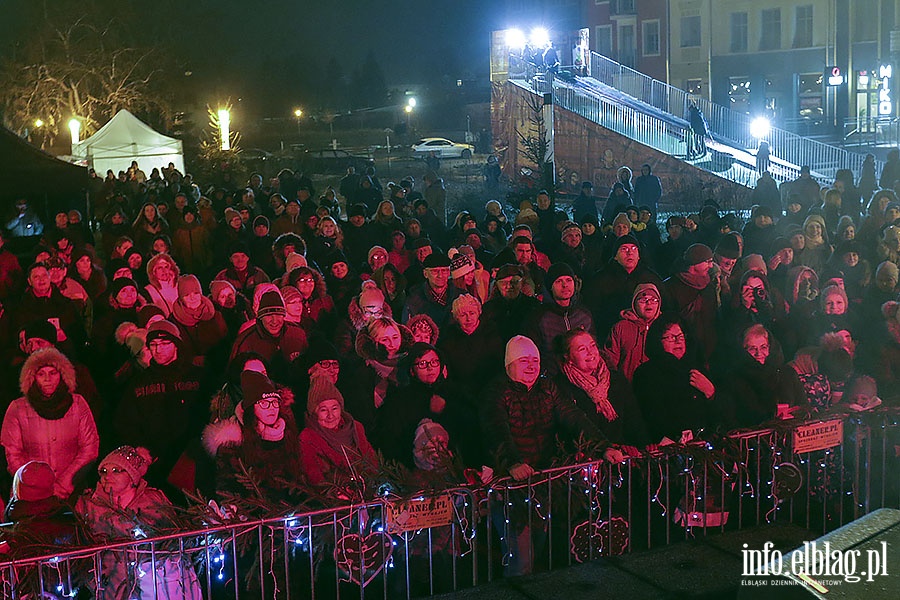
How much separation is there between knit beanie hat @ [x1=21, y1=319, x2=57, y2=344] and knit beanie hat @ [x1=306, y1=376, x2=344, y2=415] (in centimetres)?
248

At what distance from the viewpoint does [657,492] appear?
6199mm

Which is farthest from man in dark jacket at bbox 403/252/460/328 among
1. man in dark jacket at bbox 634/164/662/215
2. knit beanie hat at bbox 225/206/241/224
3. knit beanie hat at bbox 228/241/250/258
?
man in dark jacket at bbox 634/164/662/215

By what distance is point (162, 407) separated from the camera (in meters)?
7.09

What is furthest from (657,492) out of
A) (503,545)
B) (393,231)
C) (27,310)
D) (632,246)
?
(393,231)

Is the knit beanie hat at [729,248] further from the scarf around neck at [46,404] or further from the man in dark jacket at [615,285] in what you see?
the scarf around neck at [46,404]

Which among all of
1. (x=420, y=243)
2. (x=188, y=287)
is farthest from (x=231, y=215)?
(x=188, y=287)

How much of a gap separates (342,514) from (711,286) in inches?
200

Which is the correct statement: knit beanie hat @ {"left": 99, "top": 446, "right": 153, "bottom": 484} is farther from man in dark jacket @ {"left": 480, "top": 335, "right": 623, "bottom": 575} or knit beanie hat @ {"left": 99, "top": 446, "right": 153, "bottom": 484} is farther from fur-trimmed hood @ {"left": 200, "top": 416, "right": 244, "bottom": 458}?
man in dark jacket @ {"left": 480, "top": 335, "right": 623, "bottom": 575}

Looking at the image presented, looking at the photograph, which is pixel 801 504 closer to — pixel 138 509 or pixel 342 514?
pixel 342 514

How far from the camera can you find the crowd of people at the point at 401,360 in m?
6.23

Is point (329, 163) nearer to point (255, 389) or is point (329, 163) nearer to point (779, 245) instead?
point (779, 245)

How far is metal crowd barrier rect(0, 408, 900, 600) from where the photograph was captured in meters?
5.10

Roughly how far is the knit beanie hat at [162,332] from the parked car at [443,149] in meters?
44.4

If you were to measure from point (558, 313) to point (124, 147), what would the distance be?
2162 cm
